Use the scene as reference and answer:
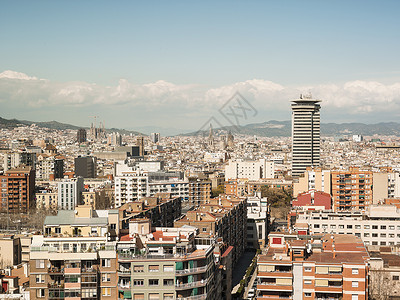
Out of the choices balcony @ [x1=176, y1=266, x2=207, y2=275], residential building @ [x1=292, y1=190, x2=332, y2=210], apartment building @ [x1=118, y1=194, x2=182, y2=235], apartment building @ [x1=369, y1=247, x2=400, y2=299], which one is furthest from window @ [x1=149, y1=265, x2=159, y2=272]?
residential building @ [x1=292, y1=190, x2=332, y2=210]

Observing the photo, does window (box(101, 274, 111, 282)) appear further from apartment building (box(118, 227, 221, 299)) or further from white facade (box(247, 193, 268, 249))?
white facade (box(247, 193, 268, 249))

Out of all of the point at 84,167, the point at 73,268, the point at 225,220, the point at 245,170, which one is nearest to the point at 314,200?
the point at 225,220

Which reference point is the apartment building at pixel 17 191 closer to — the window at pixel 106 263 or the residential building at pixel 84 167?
the residential building at pixel 84 167

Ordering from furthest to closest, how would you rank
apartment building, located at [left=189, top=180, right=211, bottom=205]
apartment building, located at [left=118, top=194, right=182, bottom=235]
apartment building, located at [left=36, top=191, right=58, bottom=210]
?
1. apartment building, located at [left=36, top=191, right=58, bottom=210]
2. apartment building, located at [left=189, top=180, right=211, bottom=205]
3. apartment building, located at [left=118, top=194, right=182, bottom=235]

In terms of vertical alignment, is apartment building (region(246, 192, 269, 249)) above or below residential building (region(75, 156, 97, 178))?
below

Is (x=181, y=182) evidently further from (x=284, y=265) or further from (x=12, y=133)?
(x=12, y=133)

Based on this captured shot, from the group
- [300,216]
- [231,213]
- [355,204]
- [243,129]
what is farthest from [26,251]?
[243,129]

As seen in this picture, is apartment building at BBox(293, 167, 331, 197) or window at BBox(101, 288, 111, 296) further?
apartment building at BBox(293, 167, 331, 197)

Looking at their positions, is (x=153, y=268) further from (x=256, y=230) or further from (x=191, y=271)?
(x=256, y=230)
